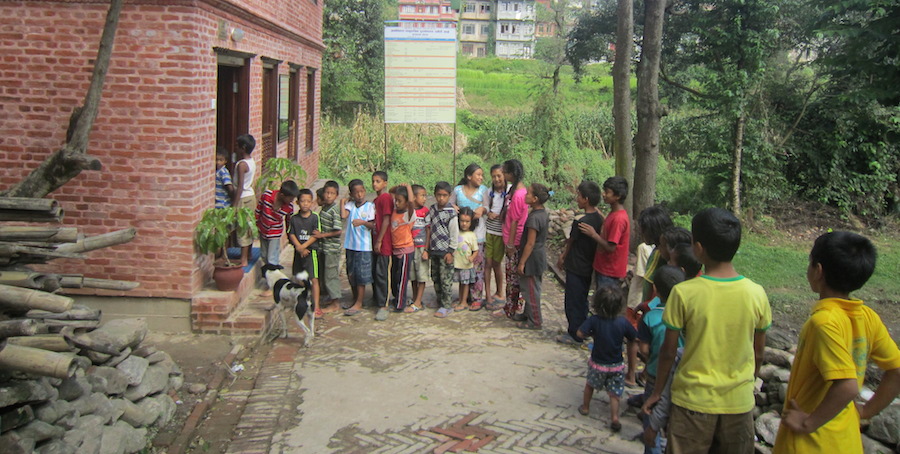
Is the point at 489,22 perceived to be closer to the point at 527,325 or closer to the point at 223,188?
the point at 223,188

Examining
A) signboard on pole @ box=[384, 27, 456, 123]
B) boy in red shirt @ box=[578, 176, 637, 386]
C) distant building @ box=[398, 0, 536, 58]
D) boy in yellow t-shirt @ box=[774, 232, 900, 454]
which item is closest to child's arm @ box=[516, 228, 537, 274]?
boy in red shirt @ box=[578, 176, 637, 386]

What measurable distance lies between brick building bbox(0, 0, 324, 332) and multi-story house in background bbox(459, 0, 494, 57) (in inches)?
3060

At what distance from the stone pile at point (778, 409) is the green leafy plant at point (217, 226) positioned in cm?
483

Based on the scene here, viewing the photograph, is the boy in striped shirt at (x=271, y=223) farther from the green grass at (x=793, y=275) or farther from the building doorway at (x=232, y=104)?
the green grass at (x=793, y=275)

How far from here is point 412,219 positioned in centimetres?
838

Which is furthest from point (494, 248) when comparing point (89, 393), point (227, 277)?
point (89, 393)

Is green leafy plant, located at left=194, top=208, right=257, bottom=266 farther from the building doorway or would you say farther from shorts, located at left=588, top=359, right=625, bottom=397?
shorts, located at left=588, top=359, right=625, bottom=397

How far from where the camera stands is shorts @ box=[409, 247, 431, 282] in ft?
28.1

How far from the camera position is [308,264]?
26.9ft

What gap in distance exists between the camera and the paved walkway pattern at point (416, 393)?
209 inches

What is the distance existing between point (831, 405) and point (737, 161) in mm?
12695

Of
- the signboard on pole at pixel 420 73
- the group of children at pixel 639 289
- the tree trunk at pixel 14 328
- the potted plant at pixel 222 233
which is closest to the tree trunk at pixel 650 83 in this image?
the signboard on pole at pixel 420 73

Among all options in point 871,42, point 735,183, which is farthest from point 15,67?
point 735,183

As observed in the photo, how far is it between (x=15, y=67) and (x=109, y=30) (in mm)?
1449
